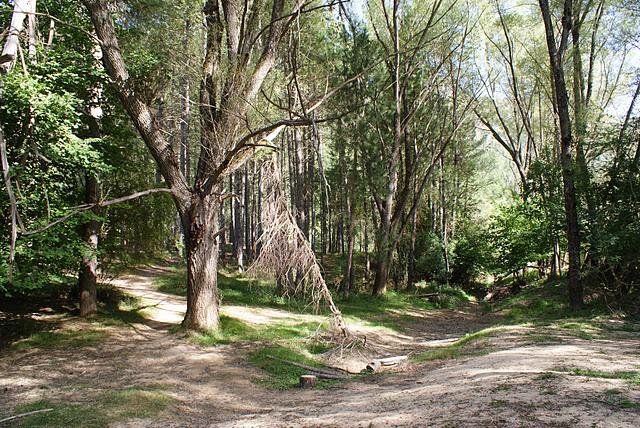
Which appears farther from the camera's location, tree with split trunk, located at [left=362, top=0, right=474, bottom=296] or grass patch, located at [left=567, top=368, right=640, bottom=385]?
tree with split trunk, located at [left=362, top=0, right=474, bottom=296]

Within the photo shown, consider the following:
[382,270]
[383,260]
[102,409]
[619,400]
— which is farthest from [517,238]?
[102,409]

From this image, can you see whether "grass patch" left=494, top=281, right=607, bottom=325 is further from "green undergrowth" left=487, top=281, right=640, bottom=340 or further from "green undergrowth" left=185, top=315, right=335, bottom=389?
"green undergrowth" left=185, top=315, right=335, bottom=389

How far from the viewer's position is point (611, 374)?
5.46 metres

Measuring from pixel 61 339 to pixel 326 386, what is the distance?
5.48 meters

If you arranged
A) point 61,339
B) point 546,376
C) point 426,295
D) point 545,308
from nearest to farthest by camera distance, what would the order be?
point 546,376
point 61,339
point 545,308
point 426,295

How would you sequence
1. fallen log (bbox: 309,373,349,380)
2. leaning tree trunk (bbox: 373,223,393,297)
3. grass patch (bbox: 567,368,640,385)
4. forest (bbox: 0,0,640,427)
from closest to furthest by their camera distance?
1. grass patch (bbox: 567,368,640,385)
2. forest (bbox: 0,0,640,427)
3. fallen log (bbox: 309,373,349,380)
4. leaning tree trunk (bbox: 373,223,393,297)

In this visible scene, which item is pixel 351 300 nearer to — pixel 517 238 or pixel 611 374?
pixel 517 238

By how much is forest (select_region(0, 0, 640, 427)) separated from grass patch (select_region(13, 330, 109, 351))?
0.24ft

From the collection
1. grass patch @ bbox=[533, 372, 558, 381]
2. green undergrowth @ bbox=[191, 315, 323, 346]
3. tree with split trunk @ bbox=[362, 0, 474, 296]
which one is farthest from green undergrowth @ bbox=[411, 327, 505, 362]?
tree with split trunk @ bbox=[362, 0, 474, 296]

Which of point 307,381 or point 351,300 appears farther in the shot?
point 351,300

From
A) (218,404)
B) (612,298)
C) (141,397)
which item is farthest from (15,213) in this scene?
(612,298)

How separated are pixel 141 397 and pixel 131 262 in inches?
263

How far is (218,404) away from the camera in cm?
670

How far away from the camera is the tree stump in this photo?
7.67 metres
